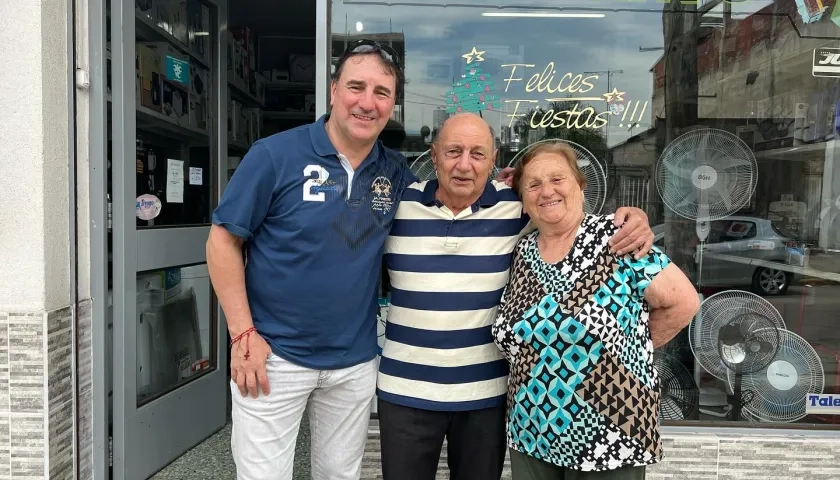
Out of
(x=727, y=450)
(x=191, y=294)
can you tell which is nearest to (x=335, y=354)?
(x=191, y=294)

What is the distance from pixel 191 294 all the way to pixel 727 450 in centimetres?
293

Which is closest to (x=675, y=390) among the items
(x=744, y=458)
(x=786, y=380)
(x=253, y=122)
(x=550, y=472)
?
(x=744, y=458)

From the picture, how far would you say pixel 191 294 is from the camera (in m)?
3.42

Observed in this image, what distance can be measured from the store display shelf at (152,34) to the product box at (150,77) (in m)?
0.05

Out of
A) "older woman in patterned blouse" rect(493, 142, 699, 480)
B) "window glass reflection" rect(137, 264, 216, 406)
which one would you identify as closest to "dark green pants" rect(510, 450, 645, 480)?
"older woman in patterned blouse" rect(493, 142, 699, 480)

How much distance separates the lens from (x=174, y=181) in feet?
10.3

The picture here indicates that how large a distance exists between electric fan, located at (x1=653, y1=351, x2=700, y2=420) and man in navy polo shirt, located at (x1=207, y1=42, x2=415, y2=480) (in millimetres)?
1737

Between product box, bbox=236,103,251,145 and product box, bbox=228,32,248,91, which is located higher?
product box, bbox=228,32,248,91

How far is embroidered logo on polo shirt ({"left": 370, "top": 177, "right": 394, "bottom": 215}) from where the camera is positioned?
200 centimetres

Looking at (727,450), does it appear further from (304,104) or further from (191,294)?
(304,104)

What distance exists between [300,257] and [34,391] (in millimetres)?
1324

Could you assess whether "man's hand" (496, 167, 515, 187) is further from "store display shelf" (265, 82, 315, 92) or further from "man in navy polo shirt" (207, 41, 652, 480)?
"store display shelf" (265, 82, 315, 92)

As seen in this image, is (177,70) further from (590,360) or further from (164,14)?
Result: (590,360)

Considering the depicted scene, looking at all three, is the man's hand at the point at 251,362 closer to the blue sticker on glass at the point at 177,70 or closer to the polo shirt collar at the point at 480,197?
the polo shirt collar at the point at 480,197
